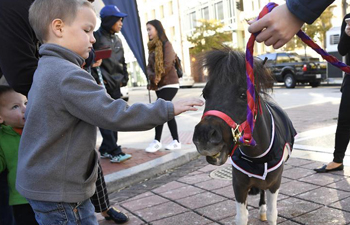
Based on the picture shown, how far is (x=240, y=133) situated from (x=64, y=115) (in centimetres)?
106

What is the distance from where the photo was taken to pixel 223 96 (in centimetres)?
221

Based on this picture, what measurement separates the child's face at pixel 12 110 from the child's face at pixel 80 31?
0.84 meters

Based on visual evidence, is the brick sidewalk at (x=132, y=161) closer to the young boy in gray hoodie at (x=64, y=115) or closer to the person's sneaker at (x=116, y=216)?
the person's sneaker at (x=116, y=216)

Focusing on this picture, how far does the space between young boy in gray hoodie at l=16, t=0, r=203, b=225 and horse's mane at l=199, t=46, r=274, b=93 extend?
50 cm

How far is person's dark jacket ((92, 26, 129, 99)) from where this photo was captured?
5035 mm

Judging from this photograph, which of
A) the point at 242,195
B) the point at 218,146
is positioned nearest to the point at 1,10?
the point at 218,146

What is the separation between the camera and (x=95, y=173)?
6.49 feet

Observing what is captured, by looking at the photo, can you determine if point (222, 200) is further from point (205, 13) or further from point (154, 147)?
point (205, 13)

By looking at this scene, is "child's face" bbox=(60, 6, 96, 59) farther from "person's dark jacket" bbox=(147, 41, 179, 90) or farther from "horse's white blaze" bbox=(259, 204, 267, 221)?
"person's dark jacket" bbox=(147, 41, 179, 90)

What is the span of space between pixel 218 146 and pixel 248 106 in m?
0.37

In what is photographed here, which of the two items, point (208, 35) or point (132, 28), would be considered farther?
point (208, 35)

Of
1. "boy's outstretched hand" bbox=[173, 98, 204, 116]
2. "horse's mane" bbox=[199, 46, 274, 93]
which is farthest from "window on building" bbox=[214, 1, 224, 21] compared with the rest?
"boy's outstretched hand" bbox=[173, 98, 204, 116]

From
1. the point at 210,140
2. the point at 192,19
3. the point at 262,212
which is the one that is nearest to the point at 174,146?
the point at 262,212

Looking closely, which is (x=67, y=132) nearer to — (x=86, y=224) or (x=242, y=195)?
(x=86, y=224)
